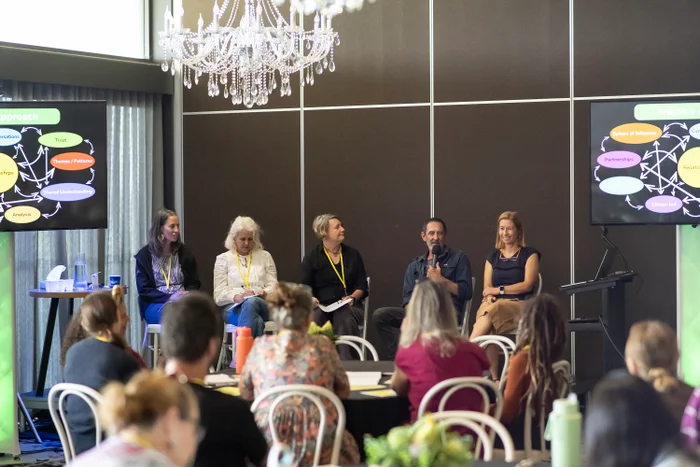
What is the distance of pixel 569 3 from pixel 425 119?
145 centimetres

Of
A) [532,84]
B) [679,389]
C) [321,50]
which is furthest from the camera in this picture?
[532,84]

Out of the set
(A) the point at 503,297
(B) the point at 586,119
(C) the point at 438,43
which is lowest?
(A) the point at 503,297

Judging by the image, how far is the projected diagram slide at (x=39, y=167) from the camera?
5914 mm

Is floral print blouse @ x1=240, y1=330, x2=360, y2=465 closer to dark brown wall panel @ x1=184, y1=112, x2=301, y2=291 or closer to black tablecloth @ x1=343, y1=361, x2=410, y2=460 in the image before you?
black tablecloth @ x1=343, y1=361, x2=410, y2=460

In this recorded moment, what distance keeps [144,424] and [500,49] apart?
6287mm

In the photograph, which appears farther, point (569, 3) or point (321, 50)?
point (569, 3)

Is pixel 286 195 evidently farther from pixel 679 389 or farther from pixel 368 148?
pixel 679 389

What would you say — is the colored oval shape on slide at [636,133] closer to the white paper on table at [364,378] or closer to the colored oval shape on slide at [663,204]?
the colored oval shape on slide at [663,204]

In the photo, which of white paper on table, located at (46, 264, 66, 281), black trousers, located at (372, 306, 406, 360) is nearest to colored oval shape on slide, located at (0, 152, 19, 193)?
white paper on table, located at (46, 264, 66, 281)

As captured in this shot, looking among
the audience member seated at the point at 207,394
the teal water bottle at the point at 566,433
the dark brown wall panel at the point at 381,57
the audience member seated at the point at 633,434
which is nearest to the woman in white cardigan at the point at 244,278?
the dark brown wall panel at the point at 381,57

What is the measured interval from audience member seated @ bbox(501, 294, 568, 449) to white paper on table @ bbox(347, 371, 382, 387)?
2.47 ft

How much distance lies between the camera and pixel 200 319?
3.20 meters

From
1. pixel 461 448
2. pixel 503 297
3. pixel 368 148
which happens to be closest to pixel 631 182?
pixel 503 297

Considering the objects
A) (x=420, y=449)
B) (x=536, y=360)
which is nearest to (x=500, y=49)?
(x=536, y=360)
